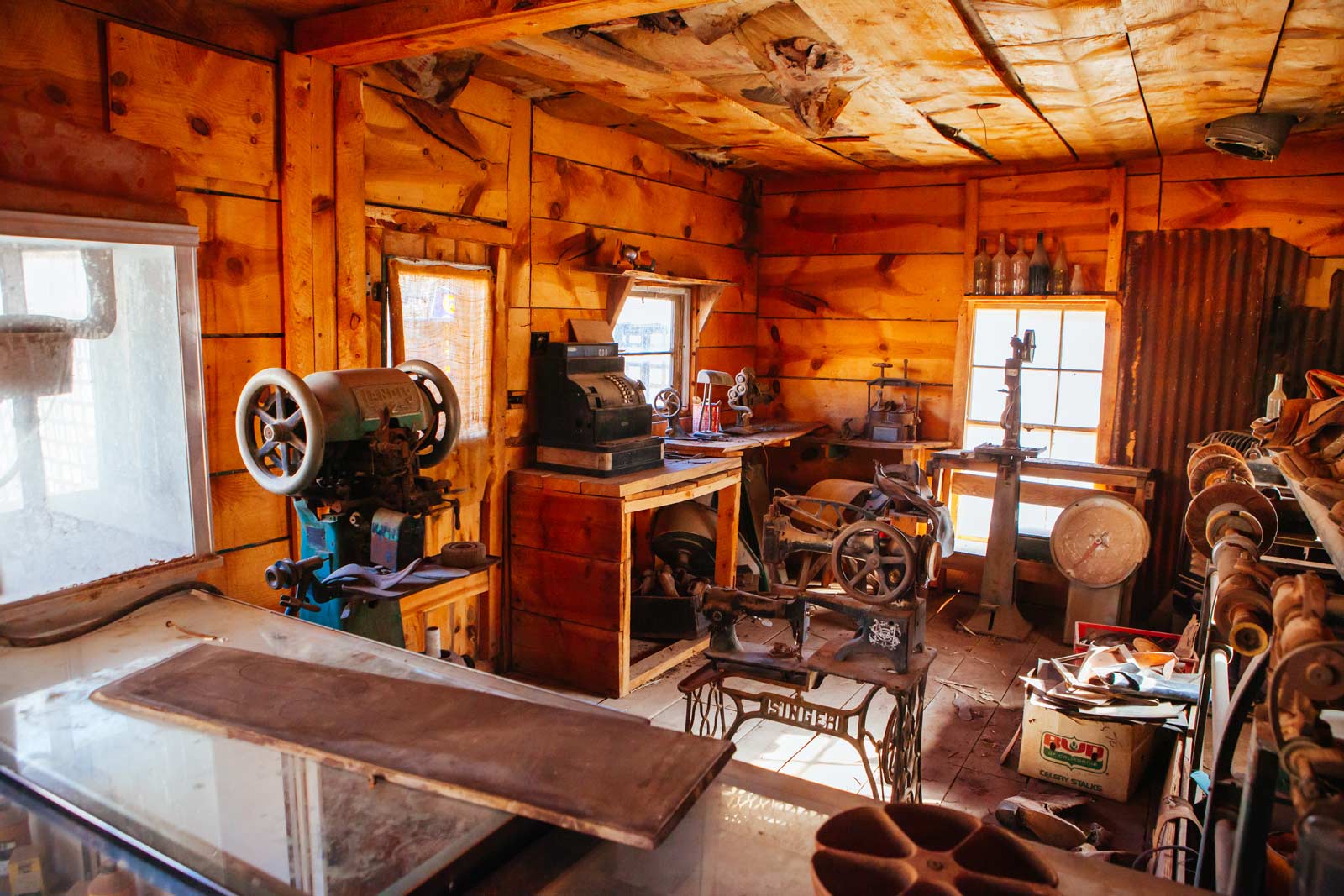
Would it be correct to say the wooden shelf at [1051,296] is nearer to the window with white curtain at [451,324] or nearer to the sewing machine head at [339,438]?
the window with white curtain at [451,324]

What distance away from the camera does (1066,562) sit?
4922mm

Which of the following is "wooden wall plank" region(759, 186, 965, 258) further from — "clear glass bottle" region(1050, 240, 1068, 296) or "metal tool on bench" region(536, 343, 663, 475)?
"metal tool on bench" region(536, 343, 663, 475)

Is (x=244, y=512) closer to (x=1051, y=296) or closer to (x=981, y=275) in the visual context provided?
(x=981, y=275)

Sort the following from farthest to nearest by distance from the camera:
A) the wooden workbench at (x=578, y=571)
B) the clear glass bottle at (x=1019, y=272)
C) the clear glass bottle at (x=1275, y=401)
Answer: the clear glass bottle at (x=1019, y=272), the clear glass bottle at (x=1275, y=401), the wooden workbench at (x=578, y=571)

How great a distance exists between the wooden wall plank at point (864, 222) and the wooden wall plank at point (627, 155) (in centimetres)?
41

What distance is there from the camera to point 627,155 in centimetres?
479

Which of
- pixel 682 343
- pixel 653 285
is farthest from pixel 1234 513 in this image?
pixel 682 343

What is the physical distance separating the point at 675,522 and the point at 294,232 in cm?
275

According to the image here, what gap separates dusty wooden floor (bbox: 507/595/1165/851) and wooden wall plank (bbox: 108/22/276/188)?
2.61 metres

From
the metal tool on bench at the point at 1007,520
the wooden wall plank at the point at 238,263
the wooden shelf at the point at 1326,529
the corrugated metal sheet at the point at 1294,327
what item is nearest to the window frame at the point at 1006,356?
the metal tool on bench at the point at 1007,520

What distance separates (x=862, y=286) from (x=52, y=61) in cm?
464

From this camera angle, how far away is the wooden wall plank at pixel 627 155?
4.23 meters

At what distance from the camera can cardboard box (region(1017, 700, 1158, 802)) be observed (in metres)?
3.35

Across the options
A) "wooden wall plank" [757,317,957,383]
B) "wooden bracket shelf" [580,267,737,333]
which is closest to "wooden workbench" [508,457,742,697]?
"wooden bracket shelf" [580,267,737,333]
